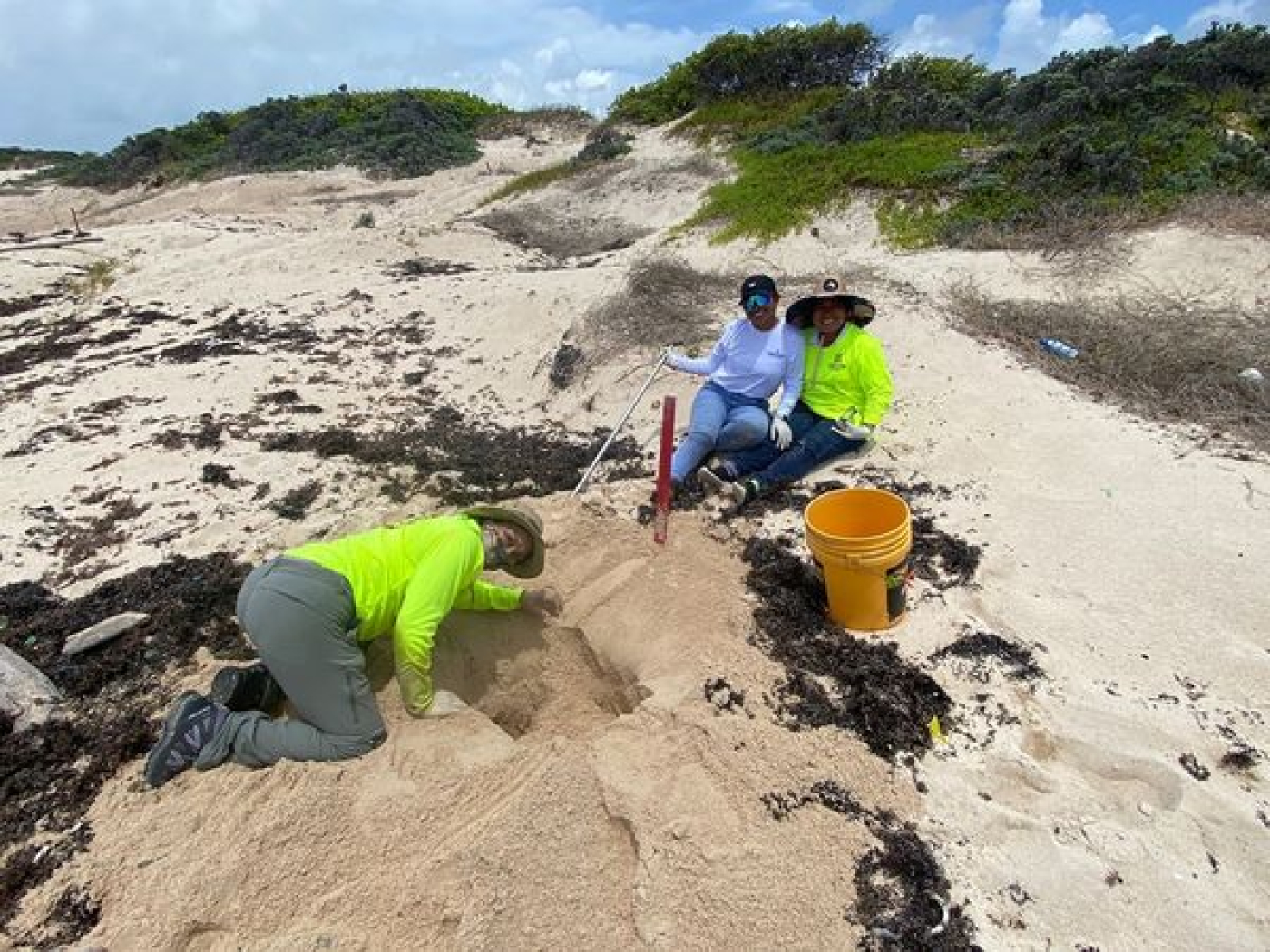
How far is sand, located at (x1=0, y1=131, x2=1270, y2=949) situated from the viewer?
99.3 inches

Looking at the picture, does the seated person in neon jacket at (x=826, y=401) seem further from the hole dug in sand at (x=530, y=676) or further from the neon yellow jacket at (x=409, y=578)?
the neon yellow jacket at (x=409, y=578)

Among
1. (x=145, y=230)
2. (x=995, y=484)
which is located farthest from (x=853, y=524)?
(x=145, y=230)

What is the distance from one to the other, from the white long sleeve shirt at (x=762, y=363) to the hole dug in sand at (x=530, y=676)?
2309 millimetres

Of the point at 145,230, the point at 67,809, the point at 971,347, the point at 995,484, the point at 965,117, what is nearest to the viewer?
the point at 67,809

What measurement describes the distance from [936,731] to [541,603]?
6.06 ft

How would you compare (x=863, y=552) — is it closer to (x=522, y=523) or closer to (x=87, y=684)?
(x=522, y=523)

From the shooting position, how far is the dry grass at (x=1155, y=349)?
5.54 m

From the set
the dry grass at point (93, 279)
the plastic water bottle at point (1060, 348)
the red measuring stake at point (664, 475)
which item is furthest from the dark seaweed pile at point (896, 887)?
the dry grass at point (93, 279)

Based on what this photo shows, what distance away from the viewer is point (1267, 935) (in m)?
2.45

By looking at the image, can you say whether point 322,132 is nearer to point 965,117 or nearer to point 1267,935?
point 965,117

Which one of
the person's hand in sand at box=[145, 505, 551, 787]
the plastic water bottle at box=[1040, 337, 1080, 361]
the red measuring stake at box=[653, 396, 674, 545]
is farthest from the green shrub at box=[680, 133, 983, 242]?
the person's hand in sand at box=[145, 505, 551, 787]

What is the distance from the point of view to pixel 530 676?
148 inches

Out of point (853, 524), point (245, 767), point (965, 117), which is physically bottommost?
point (245, 767)

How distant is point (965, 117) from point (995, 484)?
9.45 m
